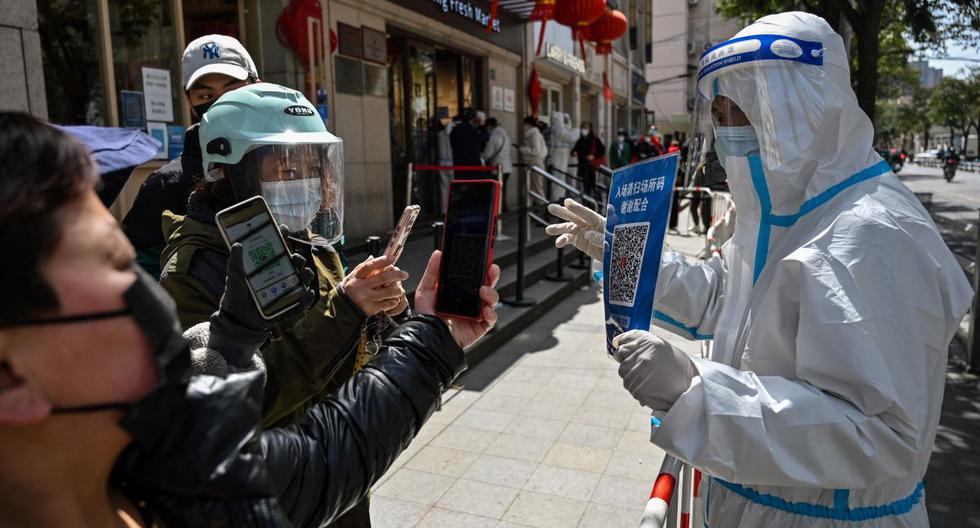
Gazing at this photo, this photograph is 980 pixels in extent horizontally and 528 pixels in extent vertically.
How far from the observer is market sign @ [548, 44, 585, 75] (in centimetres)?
1526

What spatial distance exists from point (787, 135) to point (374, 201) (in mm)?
7545

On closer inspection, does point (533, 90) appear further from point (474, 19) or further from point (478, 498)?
point (478, 498)

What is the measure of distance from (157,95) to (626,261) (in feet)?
18.5

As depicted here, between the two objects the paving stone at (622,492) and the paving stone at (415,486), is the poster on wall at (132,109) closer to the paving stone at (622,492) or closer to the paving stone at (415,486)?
the paving stone at (415,486)

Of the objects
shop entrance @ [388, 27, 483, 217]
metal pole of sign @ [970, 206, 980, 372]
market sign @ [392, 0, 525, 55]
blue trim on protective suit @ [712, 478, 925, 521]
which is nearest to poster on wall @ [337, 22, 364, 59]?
market sign @ [392, 0, 525, 55]

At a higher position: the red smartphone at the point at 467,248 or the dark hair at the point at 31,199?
the dark hair at the point at 31,199

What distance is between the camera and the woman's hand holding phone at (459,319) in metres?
1.46

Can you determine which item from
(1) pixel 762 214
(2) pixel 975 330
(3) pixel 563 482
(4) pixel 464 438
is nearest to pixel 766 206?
(1) pixel 762 214

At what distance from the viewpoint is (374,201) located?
8844 millimetres

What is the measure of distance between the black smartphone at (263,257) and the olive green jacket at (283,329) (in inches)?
9.4

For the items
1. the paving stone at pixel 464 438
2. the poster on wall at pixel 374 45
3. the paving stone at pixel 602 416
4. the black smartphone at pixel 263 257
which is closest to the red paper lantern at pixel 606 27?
the poster on wall at pixel 374 45

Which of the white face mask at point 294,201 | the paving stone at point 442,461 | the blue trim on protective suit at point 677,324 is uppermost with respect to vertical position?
the white face mask at point 294,201

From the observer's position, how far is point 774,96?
5.53 feet

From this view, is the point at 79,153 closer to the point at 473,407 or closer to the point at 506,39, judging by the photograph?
the point at 473,407
